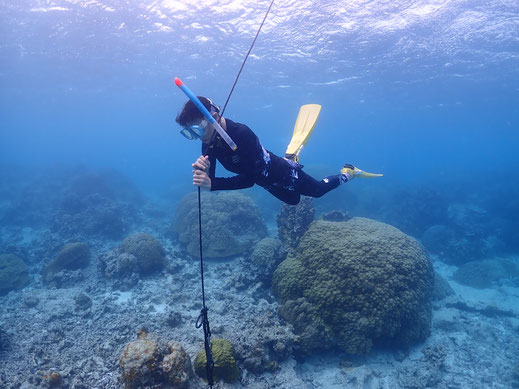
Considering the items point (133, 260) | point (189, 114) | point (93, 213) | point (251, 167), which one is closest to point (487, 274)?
point (251, 167)

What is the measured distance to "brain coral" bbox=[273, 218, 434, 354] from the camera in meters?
6.64

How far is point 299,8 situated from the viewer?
49.6 ft

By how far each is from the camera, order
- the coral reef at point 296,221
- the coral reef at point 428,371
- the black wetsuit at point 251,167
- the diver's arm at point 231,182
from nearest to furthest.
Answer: the diver's arm at point 231,182
the black wetsuit at point 251,167
the coral reef at point 428,371
the coral reef at point 296,221

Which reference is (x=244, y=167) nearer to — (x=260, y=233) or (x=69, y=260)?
(x=260, y=233)

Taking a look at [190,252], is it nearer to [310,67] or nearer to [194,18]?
[194,18]

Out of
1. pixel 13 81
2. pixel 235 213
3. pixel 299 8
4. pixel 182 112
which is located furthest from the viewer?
pixel 13 81

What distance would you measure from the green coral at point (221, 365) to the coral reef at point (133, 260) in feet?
20.9

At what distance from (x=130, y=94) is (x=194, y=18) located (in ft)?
86.6

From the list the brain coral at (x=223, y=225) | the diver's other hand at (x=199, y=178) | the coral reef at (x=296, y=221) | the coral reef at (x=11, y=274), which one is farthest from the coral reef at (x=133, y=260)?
the diver's other hand at (x=199, y=178)

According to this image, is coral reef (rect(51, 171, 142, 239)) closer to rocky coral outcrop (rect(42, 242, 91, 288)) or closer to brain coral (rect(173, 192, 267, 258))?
rocky coral outcrop (rect(42, 242, 91, 288))

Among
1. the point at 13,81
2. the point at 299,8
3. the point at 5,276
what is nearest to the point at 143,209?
the point at 5,276

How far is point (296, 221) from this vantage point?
10.3 meters

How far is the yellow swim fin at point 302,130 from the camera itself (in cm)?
661

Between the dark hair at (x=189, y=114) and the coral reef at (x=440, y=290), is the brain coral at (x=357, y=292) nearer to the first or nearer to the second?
the coral reef at (x=440, y=290)
